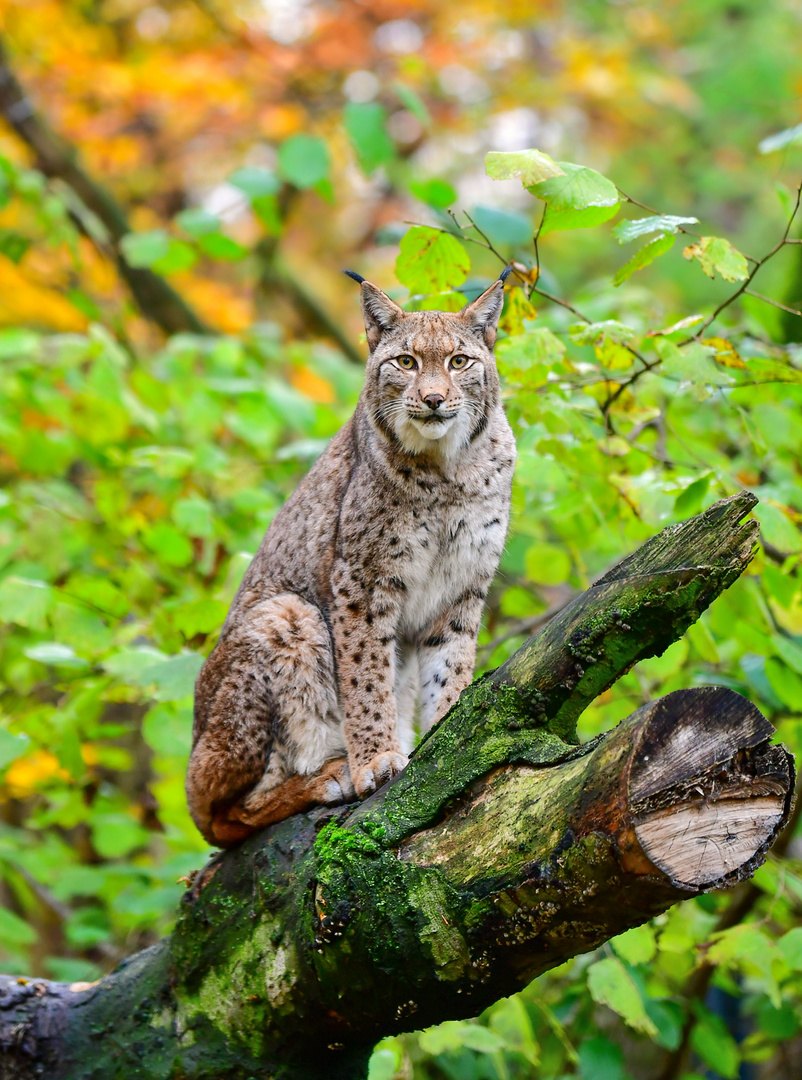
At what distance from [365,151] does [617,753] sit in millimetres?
→ 4525

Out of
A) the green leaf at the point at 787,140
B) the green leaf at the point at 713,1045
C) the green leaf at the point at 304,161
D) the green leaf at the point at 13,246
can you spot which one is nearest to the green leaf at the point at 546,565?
the green leaf at the point at 787,140

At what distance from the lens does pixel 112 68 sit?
12.8 meters

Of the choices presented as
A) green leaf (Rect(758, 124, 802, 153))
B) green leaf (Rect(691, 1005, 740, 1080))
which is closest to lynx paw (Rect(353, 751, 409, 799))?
green leaf (Rect(691, 1005, 740, 1080))

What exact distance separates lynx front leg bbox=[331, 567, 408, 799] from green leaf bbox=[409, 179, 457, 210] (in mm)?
2213

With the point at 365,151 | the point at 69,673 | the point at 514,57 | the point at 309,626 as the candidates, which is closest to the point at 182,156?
the point at 514,57

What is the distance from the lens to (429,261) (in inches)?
173

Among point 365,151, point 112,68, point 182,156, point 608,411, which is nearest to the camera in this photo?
point 608,411

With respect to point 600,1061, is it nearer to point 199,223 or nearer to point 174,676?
point 174,676

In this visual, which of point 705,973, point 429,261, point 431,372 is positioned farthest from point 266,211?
point 705,973

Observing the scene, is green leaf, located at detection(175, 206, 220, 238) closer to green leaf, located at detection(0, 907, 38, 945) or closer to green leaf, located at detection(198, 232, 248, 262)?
green leaf, located at detection(198, 232, 248, 262)

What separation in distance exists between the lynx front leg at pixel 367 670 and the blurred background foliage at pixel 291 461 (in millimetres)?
755

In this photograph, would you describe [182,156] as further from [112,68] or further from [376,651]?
[376,651]

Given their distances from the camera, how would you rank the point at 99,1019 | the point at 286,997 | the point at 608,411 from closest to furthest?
the point at 286,997, the point at 99,1019, the point at 608,411

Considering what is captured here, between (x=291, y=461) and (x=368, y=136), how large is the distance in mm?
2149
